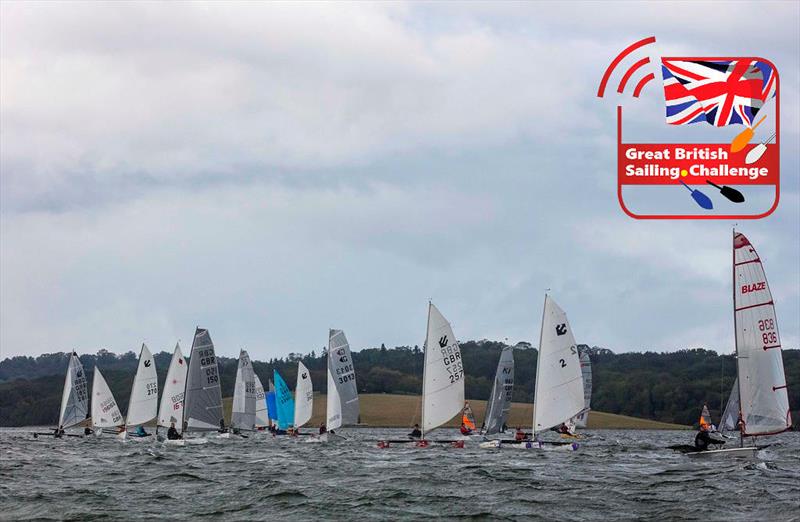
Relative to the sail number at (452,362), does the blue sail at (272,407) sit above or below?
below

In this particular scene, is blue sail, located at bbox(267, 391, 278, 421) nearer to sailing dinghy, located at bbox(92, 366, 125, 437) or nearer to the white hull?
sailing dinghy, located at bbox(92, 366, 125, 437)

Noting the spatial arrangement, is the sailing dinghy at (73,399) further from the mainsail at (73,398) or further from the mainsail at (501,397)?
the mainsail at (501,397)

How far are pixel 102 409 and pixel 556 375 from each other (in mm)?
42964

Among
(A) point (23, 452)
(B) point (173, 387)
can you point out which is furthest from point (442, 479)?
(B) point (173, 387)

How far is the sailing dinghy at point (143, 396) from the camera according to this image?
77.6m

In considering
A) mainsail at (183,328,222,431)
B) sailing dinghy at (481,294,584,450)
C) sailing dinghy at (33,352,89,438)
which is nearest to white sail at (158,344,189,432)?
mainsail at (183,328,222,431)

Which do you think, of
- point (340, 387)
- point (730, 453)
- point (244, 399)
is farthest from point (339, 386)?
point (730, 453)

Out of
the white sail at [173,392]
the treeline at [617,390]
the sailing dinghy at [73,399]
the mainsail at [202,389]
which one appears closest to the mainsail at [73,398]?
the sailing dinghy at [73,399]

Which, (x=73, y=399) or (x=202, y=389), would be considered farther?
(x=73, y=399)

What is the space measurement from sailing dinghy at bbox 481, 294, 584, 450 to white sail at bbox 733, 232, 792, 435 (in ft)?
31.4

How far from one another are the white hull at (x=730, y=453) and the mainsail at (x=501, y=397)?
22671 mm

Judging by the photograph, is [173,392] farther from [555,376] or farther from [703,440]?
[703,440]

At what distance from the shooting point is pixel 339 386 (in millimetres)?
66250

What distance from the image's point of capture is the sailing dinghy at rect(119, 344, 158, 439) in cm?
7759
